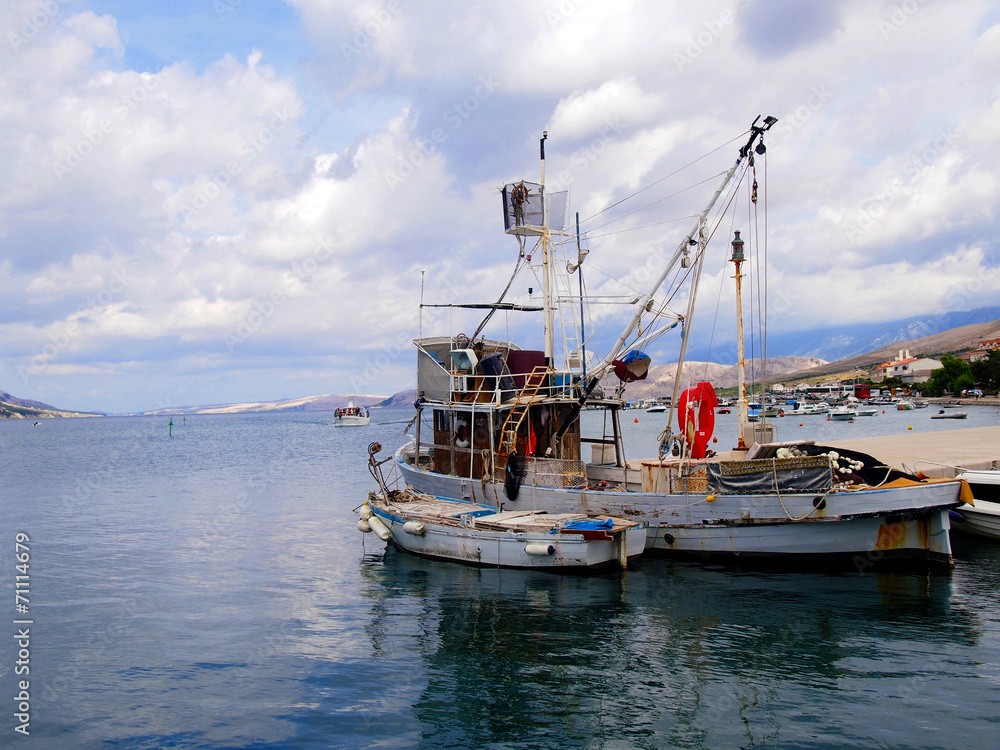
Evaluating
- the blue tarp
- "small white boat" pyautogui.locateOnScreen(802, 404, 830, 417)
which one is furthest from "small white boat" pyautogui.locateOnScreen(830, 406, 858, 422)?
the blue tarp

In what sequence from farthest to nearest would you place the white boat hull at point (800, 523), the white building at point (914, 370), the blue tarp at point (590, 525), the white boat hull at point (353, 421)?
the white building at point (914, 370), the white boat hull at point (353, 421), the blue tarp at point (590, 525), the white boat hull at point (800, 523)

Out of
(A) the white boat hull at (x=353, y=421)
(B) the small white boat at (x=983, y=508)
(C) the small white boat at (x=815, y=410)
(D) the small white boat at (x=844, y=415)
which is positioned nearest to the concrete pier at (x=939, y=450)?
(B) the small white boat at (x=983, y=508)

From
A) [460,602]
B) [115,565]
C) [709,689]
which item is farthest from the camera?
[115,565]

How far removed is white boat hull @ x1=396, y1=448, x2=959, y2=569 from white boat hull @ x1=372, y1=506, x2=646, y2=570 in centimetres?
133

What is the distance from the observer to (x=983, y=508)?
69.1ft

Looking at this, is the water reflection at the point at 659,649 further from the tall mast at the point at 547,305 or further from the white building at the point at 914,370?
the white building at the point at 914,370

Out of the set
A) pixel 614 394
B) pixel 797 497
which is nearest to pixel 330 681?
pixel 797 497

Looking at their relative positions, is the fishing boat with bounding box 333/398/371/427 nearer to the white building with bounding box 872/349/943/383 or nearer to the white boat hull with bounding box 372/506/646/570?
the white boat hull with bounding box 372/506/646/570

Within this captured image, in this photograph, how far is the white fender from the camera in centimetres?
2128

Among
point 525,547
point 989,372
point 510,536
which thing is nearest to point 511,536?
point 510,536

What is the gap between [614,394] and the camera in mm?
23562

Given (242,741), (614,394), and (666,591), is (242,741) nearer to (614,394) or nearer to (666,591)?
(666,591)

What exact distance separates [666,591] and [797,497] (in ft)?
14.0

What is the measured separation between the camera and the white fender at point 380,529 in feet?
69.8
